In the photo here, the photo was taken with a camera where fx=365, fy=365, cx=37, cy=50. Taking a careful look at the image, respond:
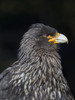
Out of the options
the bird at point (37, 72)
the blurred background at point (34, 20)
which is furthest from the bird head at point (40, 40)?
the blurred background at point (34, 20)

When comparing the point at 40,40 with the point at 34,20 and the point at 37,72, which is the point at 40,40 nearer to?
the point at 37,72

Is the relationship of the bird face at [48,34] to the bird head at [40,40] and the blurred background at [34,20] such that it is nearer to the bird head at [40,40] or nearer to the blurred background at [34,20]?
the bird head at [40,40]

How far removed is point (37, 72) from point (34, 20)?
201 inches

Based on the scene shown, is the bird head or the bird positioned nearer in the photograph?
the bird

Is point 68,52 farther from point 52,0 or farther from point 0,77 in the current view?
point 0,77

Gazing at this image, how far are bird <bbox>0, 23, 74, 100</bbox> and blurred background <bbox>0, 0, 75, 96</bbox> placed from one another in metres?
4.23

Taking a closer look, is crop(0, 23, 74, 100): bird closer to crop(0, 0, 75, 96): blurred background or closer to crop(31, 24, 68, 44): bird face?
crop(31, 24, 68, 44): bird face

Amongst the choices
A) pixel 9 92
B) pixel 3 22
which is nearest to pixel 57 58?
pixel 9 92

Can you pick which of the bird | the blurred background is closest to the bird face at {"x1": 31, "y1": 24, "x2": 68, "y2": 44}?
the bird

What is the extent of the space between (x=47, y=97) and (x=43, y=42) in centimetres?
78

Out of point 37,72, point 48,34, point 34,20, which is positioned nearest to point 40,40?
point 48,34

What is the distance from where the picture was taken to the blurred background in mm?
9641

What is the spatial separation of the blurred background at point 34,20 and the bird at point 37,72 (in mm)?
4232

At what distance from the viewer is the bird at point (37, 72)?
5.07 m
